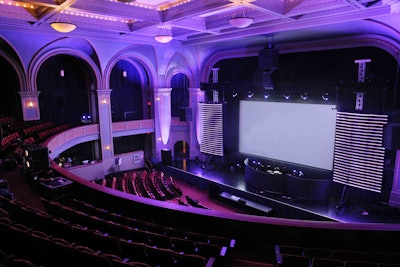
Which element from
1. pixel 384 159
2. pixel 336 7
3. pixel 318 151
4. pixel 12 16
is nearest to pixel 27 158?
pixel 12 16

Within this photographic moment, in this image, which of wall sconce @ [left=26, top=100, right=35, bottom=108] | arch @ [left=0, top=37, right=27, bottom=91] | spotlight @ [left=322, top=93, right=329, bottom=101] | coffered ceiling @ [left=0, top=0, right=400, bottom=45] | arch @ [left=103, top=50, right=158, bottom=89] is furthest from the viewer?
arch @ [left=103, top=50, right=158, bottom=89]

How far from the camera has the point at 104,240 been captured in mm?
3844

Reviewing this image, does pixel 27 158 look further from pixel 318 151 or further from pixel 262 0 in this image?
pixel 318 151

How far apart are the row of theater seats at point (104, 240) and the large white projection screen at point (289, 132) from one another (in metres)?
8.24

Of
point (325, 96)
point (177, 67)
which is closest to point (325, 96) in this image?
point (325, 96)

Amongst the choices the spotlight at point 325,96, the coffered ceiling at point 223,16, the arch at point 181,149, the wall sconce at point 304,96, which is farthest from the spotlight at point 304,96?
the arch at point 181,149

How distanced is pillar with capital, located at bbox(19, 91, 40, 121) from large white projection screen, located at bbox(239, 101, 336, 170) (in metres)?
8.90

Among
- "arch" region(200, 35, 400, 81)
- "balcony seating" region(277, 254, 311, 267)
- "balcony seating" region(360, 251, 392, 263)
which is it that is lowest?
"balcony seating" region(360, 251, 392, 263)

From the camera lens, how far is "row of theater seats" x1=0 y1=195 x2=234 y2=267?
356 cm

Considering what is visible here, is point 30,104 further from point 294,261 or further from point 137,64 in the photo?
point 294,261

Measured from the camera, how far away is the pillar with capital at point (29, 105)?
11289mm

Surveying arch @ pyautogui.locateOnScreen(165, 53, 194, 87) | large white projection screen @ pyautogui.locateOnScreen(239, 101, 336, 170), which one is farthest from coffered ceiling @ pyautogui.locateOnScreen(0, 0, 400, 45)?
arch @ pyautogui.locateOnScreen(165, 53, 194, 87)

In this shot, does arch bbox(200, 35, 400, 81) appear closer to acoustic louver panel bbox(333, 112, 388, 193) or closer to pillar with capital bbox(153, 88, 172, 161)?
acoustic louver panel bbox(333, 112, 388, 193)

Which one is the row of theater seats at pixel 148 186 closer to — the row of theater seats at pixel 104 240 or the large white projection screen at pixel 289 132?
the large white projection screen at pixel 289 132
